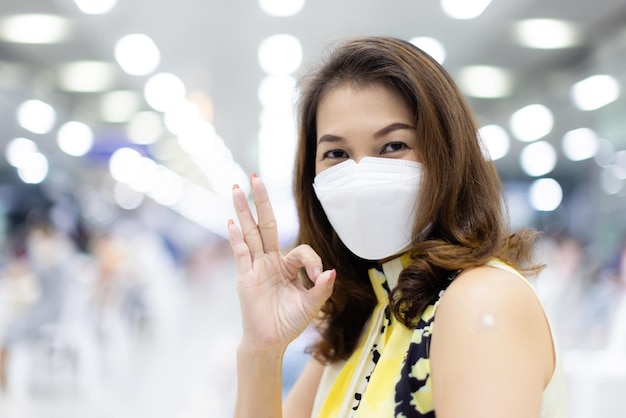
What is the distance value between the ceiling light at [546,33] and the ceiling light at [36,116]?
5.05 meters

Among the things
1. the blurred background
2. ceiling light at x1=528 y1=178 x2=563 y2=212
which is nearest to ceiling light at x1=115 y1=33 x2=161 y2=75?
the blurred background

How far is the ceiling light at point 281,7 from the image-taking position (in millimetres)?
5488

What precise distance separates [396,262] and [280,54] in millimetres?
5796

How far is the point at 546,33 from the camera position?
19.1ft

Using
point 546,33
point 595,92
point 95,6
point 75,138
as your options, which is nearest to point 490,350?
point 95,6

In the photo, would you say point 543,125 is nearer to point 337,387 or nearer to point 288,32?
point 288,32

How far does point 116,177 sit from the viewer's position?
11.0m

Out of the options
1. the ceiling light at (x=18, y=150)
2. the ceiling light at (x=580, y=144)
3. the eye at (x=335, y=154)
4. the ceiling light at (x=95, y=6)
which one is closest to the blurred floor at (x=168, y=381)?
the eye at (x=335, y=154)

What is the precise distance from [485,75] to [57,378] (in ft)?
16.2

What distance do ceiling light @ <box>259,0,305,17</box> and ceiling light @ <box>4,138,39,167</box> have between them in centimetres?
315

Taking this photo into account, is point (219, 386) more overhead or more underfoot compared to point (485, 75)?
more underfoot

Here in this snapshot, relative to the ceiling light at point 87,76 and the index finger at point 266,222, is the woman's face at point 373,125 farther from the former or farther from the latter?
the ceiling light at point 87,76

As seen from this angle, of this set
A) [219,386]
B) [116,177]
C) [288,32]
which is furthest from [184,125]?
[219,386]

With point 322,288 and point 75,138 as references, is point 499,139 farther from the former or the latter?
point 322,288
